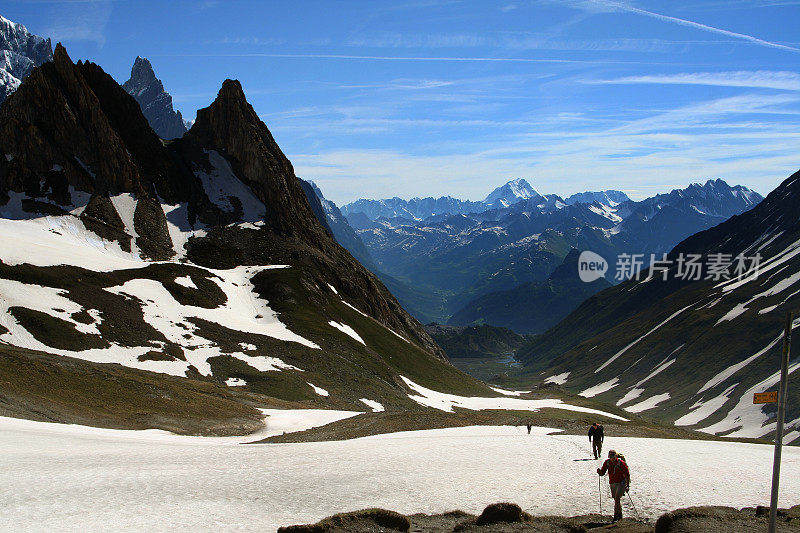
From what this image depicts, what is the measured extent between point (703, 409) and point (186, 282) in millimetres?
141447

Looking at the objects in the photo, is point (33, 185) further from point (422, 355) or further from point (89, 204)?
point (422, 355)

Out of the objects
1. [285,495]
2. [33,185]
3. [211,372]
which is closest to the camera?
[285,495]

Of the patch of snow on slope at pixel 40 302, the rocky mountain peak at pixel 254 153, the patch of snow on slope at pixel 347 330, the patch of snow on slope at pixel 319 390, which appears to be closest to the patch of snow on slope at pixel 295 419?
the patch of snow on slope at pixel 319 390

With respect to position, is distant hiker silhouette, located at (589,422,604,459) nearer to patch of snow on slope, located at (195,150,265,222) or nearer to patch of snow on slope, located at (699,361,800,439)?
patch of snow on slope, located at (699,361,800,439)

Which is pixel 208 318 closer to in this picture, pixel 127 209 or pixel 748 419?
pixel 127 209

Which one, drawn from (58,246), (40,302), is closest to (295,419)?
(40,302)

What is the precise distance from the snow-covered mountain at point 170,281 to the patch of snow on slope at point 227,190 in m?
0.52

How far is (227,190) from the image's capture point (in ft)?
553

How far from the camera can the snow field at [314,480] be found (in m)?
22.8

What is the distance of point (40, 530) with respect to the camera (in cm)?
1995

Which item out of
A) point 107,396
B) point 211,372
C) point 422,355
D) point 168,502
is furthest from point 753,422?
point 168,502

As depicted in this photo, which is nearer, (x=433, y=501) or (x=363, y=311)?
(x=433, y=501)

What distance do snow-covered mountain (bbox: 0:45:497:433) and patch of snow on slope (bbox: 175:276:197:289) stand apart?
42 centimetres

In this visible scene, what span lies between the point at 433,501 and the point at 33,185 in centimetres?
14037
